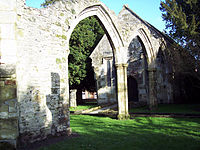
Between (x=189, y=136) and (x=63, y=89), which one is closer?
(x=189, y=136)

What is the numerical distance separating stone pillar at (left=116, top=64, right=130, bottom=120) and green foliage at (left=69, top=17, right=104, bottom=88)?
813 cm

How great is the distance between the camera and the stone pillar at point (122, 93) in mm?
9297

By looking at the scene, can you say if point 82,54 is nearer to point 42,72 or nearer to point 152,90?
point 152,90

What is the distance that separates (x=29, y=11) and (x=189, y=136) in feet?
19.7

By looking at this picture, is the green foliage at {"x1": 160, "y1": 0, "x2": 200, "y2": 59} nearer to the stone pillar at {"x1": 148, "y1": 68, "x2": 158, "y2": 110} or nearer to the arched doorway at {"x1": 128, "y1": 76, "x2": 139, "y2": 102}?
the stone pillar at {"x1": 148, "y1": 68, "x2": 158, "y2": 110}

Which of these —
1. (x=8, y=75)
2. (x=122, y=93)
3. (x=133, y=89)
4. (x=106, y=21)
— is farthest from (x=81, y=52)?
(x=8, y=75)

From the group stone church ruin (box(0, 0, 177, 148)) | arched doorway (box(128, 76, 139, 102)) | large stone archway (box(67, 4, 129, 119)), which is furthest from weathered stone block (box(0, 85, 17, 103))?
arched doorway (box(128, 76, 139, 102))

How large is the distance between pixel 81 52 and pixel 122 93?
9.50m

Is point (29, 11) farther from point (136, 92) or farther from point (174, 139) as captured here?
point (136, 92)

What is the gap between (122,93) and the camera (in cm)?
937

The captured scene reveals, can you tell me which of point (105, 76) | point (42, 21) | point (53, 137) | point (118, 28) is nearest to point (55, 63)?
point (42, 21)

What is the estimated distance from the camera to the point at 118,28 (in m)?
9.39

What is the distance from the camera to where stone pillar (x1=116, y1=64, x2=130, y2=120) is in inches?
366

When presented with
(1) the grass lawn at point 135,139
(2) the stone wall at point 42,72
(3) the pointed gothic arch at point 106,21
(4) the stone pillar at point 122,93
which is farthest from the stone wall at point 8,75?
(4) the stone pillar at point 122,93
